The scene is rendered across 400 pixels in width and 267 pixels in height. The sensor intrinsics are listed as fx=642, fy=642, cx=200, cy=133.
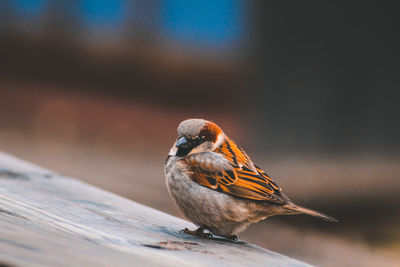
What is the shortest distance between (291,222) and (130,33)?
5.89 meters

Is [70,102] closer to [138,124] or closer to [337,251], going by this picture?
[138,124]

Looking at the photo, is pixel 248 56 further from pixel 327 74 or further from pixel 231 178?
pixel 231 178

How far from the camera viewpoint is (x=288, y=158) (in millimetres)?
8516

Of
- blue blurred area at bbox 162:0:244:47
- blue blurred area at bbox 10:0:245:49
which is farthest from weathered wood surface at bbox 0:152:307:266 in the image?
blue blurred area at bbox 162:0:244:47

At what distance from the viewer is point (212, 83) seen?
41.3ft

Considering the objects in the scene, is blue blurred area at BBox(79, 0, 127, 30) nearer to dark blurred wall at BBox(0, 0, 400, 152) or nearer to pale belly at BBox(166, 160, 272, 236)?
dark blurred wall at BBox(0, 0, 400, 152)

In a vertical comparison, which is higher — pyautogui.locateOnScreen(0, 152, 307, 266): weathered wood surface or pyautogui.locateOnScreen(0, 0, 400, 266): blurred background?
pyautogui.locateOnScreen(0, 0, 400, 266): blurred background

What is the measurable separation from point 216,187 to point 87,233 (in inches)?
40.1

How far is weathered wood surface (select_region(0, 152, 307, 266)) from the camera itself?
0.99 metres

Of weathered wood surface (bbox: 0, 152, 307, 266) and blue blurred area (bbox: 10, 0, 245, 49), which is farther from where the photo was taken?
blue blurred area (bbox: 10, 0, 245, 49)

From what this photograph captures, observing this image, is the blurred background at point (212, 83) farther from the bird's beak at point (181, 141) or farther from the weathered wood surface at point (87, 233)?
the weathered wood surface at point (87, 233)

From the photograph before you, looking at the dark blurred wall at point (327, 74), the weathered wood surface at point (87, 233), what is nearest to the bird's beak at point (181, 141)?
the weathered wood surface at point (87, 233)

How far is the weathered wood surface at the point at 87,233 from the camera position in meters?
0.99

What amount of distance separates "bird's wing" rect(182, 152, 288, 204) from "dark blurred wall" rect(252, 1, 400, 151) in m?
6.74
